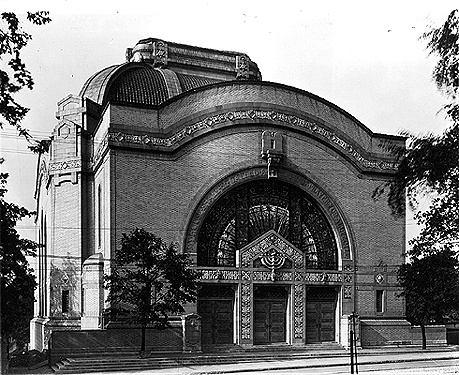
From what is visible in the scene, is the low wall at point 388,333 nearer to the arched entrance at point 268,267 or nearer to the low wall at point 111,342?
the arched entrance at point 268,267

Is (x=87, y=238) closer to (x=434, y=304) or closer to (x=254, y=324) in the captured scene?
(x=254, y=324)

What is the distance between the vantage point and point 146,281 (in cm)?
2438

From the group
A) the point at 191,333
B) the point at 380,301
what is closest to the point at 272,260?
the point at 191,333

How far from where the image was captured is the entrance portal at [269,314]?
29688 mm

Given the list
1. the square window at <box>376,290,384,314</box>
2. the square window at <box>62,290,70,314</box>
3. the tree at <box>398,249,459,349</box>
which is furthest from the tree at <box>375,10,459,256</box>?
the square window at <box>62,290,70,314</box>

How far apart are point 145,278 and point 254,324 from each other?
7.41 metres

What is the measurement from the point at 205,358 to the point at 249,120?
11144 mm

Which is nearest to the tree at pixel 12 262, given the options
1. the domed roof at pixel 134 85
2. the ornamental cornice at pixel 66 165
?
the ornamental cornice at pixel 66 165

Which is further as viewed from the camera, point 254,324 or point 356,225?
point 356,225

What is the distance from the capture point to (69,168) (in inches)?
1302

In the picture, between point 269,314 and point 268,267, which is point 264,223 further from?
point 269,314

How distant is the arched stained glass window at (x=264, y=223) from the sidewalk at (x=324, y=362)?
16.6ft

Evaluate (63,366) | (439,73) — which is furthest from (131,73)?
(439,73)

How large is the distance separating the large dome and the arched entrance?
8.71 m
